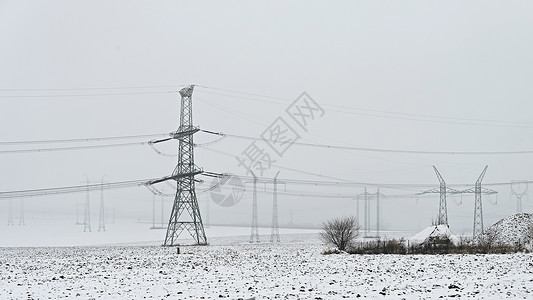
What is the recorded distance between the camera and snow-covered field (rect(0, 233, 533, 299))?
19172mm

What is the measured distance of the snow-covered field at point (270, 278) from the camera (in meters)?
19.2

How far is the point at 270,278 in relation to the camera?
23406 millimetres

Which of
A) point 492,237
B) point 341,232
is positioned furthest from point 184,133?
point 492,237

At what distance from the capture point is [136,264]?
29.4 metres

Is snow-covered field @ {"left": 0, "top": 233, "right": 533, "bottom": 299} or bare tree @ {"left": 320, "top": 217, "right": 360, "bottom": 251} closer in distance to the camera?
snow-covered field @ {"left": 0, "top": 233, "right": 533, "bottom": 299}

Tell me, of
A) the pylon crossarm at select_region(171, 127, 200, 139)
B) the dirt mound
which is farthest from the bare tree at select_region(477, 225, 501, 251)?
the pylon crossarm at select_region(171, 127, 200, 139)

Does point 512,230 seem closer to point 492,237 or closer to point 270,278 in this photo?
point 492,237

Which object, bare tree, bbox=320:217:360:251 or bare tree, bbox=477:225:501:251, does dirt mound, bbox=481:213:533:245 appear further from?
bare tree, bbox=320:217:360:251

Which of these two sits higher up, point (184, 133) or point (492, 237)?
point (184, 133)

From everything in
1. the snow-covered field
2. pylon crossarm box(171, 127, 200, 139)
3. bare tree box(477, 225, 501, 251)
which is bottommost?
bare tree box(477, 225, 501, 251)

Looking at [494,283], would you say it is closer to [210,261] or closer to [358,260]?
[358,260]

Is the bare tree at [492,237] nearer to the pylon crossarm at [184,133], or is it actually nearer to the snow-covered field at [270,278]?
the snow-covered field at [270,278]

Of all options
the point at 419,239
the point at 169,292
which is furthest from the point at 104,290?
the point at 419,239

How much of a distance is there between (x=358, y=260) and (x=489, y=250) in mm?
11421
